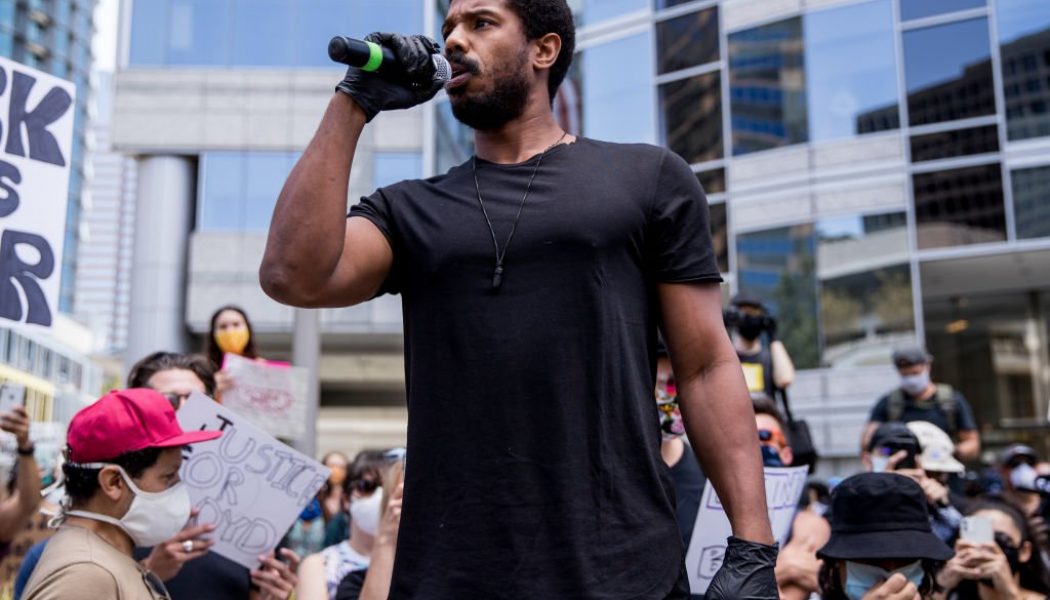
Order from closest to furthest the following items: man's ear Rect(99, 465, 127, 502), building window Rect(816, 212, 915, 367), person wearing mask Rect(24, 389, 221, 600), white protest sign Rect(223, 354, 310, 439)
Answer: person wearing mask Rect(24, 389, 221, 600)
man's ear Rect(99, 465, 127, 502)
white protest sign Rect(223, 354, 310, 439)
building window Rect(816, 212, 915, 367)

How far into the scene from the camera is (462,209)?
229 centimetres

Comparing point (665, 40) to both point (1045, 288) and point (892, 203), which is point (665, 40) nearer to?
point (892, 203)

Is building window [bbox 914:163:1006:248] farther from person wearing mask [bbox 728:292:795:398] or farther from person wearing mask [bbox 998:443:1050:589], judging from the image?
person wearing mask [bbox 728:292:795:398]

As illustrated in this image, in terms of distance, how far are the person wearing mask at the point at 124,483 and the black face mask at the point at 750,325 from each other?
3805mm

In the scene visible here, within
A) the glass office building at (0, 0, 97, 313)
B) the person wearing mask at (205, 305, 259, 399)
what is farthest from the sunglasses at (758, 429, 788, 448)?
the glass office building at (0, 0, 97, 313)

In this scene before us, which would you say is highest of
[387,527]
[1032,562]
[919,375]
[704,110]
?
[704,110]

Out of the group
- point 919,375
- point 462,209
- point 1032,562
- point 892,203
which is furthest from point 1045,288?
point 462,209

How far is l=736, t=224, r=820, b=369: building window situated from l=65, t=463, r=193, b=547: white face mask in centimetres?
1600

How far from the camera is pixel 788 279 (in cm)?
1967

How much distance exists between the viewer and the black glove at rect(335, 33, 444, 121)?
2072mm

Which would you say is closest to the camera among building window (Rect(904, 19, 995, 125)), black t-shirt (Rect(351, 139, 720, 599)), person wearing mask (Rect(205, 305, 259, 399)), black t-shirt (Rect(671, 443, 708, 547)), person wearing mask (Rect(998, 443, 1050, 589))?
black t-shirt (Rect(351, 139, 720, 599))

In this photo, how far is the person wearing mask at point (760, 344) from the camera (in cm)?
672

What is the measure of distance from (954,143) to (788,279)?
343cm

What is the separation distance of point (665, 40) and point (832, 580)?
18.7 m
